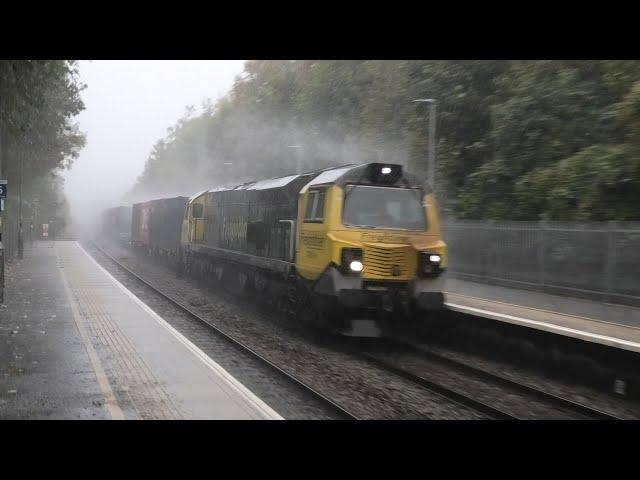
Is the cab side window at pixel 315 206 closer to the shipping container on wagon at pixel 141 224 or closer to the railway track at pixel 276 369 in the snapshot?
the railway track at pixel 276 369

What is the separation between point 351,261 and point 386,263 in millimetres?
646

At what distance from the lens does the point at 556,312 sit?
12.4m

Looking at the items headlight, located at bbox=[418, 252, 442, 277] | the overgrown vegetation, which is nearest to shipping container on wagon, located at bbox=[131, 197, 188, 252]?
the overgrown vegetation

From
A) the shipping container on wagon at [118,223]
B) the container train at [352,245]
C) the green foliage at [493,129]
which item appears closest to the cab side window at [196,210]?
the container train at [352,245]

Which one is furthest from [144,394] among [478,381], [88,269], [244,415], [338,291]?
[88,269]

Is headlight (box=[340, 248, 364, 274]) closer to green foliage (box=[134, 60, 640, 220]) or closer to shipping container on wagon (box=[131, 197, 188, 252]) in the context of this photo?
green foliage (box=[134, 60, 640, 220])

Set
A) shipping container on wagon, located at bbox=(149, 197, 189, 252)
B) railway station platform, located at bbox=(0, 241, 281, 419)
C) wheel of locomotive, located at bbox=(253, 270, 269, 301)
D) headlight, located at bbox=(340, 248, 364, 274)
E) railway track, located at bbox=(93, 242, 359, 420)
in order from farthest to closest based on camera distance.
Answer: shipping container on wagon, located at bbox=(149, 197, 189, 252)
wheel of locomotive, located at bbox=(253, 270, 269, 301)
headlight, located at bbox=(340, 248, 364, 274)
railway track, located at bbox=(93, 242, 359, 420)
railway station platform, located at bbox=(0, 241, 281, 419)

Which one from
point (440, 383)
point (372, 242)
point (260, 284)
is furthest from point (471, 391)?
point (260, 284)

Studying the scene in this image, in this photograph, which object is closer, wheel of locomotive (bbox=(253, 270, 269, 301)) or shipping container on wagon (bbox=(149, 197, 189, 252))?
wheel of locomotive (bbox=(253, 270, 269, 301))

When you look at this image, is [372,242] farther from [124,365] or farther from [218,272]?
[218,272]

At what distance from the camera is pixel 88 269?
2641 cm

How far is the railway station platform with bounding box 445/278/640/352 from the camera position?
939 cm

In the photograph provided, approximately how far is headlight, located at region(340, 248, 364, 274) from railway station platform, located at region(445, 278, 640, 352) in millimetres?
2370
